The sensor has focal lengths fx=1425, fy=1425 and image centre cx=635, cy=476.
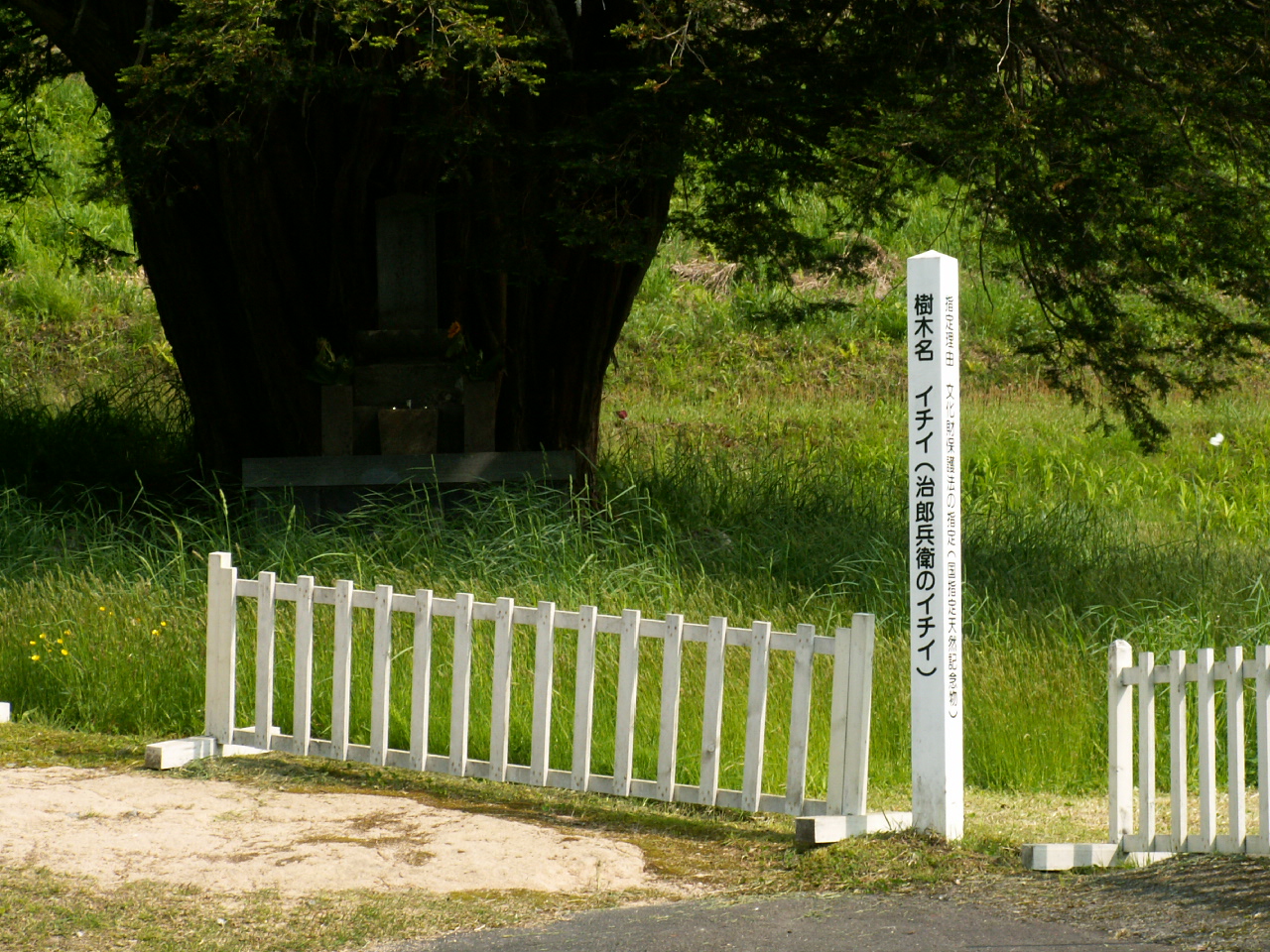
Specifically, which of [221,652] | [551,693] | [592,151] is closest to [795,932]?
[551,693]

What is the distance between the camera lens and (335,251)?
33.2 feet

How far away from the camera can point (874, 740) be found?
6691 millimetres

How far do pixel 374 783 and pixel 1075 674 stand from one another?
3.49 m

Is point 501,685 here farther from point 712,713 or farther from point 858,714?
point 858,714

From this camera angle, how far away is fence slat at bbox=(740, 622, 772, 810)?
5.46 m

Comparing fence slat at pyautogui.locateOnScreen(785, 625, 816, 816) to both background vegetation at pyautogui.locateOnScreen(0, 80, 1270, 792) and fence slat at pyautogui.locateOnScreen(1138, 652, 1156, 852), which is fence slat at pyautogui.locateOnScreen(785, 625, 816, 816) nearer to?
background vegetation at pyautogui.locateOnScreen(0, 80, 1270, 792)

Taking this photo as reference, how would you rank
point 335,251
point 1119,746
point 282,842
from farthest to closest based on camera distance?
point 335,251
point 282,842
point 1119,746

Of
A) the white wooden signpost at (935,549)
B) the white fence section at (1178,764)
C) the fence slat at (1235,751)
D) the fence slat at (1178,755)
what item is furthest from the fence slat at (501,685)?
the fence slat at (1235,751)

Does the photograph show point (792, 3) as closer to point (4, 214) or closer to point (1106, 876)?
point (1106, 876)

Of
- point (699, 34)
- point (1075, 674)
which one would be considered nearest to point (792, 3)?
point (699, 34)

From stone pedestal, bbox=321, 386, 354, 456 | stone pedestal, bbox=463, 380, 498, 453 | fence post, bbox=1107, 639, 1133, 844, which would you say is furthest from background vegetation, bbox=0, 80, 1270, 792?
fence post, bbox=1107, 639, 1133, 844

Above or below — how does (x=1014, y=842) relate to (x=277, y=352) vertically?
below

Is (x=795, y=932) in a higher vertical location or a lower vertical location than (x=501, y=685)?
lower

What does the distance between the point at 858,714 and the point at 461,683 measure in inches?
66.4
